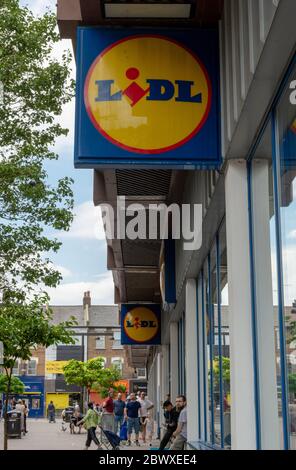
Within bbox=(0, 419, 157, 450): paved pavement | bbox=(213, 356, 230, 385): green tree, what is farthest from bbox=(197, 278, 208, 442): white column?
bbox=(0, 419, 157, 450): paved pavement

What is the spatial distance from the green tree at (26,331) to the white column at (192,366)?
4.94 m

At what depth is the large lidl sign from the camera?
591cm

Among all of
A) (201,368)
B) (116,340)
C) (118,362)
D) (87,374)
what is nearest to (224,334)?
(201,368)

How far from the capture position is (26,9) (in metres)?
17.7

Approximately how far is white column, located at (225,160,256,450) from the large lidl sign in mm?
363

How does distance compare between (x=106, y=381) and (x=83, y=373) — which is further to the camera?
(x=106, y=381)

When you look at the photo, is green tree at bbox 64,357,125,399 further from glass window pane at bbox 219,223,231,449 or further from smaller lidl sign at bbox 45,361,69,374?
glass window pane at bbox 219,223,231,449

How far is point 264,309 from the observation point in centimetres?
584

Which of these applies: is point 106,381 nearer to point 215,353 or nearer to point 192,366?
point 192,366

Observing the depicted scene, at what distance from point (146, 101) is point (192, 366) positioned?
6.76 metres

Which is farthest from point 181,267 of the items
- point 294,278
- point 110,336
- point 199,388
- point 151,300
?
point 110,336

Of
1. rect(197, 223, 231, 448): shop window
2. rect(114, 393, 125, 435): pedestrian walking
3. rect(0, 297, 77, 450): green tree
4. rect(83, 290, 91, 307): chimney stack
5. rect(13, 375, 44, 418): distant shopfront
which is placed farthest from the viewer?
rect(83, 290, 91, 307): chimney stack

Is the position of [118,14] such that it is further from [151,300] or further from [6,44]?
[151,300]

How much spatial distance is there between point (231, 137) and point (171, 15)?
1236 mm
